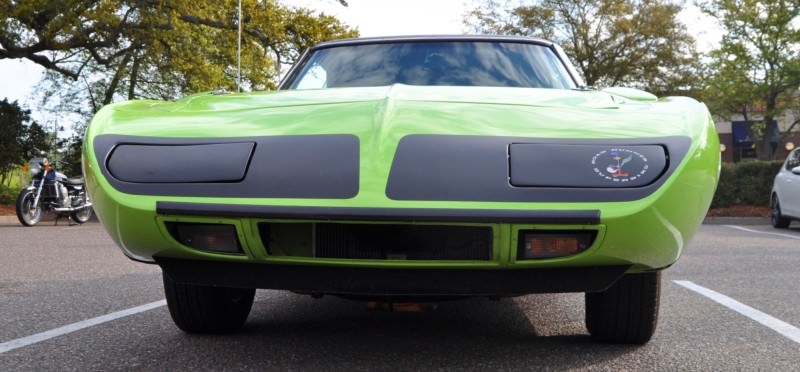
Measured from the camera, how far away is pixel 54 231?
429 inches

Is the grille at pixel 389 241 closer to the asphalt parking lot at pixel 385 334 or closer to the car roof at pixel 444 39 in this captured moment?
the asphalt parking lot at pixel 385 334

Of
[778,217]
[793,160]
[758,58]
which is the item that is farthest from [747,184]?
[758,58]

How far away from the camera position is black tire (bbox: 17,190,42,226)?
1194 cm

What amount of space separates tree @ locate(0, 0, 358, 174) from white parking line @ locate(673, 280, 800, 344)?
33.9ft

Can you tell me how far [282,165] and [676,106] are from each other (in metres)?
1.31

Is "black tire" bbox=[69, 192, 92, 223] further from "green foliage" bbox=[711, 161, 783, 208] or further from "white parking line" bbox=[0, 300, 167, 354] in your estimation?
"green foliage" bbox=[711, 161, 783, 208]

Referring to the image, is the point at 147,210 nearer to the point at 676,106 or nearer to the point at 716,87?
the point at 676,106

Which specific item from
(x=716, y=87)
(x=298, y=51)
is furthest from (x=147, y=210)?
(x=716, y=87)

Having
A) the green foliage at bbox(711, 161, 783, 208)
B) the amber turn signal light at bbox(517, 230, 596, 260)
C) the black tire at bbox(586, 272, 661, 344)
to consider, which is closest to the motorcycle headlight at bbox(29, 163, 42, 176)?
the black tire at bbox(586, 272, 661, 344)

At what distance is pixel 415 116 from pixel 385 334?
45.5 inches

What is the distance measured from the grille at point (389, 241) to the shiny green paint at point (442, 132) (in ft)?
0.09

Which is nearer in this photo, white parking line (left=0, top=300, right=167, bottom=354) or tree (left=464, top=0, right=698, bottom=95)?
white parking line (left=0, top=300, right=167, bottom=354)

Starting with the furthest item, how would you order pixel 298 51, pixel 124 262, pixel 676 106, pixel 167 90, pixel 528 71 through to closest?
pixel 167 90
pixel 298 51
pixel 124 262
pixel 528 71
pixel 676 106

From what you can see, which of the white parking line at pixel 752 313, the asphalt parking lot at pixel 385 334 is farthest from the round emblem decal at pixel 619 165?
the white parking line at pixel 752 313
